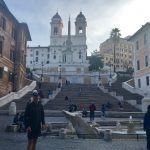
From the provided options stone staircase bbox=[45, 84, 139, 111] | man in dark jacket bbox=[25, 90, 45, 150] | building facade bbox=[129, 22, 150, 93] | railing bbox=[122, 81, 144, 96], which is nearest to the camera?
man in dark jacket bbox=[25, 90, 45, 150]

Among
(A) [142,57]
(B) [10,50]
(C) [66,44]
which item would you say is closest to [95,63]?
(C) [66,44]

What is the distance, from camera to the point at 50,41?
347 feet

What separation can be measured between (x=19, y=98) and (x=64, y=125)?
21082mm

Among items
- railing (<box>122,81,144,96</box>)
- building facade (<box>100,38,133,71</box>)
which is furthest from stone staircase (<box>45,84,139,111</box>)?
building facade (<box>100,38,133,71</box>)

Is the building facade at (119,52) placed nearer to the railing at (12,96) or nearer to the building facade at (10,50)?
the building facade at (10,50)

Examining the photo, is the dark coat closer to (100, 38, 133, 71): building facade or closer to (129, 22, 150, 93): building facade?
(129, 22, 150, 93): building facade

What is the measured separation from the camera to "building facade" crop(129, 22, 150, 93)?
42.8 m

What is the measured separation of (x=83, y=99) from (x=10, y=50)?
13770 mm

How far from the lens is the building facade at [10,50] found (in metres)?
37.7

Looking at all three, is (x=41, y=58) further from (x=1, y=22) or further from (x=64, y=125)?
(x=64, y=125)

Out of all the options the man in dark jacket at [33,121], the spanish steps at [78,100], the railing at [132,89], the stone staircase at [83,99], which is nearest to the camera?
the man in dark jacket at [33,121]

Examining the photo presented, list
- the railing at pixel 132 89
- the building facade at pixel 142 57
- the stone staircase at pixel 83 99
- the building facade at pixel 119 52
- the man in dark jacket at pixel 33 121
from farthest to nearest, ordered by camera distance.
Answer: the building facade at pixel 119 52
the building facade at pixel 142 57
the railing at pixel 132 89
the stone staircase at pixel 83 99
the man in dark jacket at pixel 33 121

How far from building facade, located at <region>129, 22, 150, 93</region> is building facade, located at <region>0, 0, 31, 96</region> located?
62.8 feet

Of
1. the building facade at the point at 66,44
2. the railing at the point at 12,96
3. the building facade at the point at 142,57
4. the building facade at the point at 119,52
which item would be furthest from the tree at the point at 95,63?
the building facade at the point at 119,52
